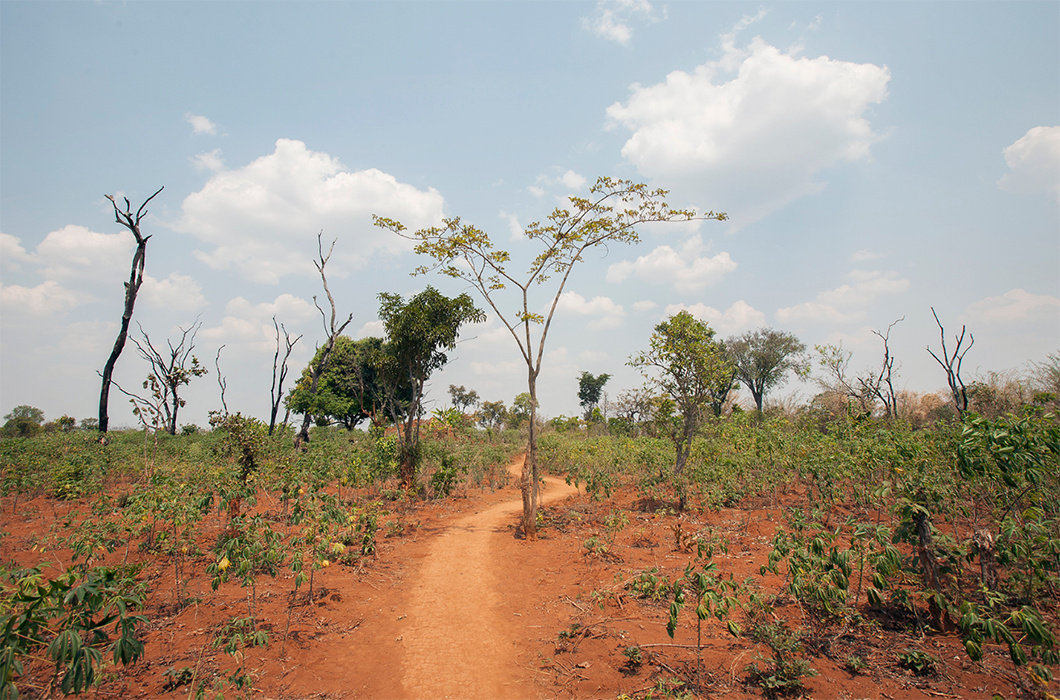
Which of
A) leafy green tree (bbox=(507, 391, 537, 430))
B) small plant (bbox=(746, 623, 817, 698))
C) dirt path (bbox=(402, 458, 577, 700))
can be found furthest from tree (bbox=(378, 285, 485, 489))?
leafy green tree (bbox=(507, 391, 537, 430))

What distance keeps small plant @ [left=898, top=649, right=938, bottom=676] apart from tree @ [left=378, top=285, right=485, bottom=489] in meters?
9.44

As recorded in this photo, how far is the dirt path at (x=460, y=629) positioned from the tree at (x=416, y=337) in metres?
3.59

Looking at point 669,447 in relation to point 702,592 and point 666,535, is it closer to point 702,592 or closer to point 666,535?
point 666,535

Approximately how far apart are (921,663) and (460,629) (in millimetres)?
4110

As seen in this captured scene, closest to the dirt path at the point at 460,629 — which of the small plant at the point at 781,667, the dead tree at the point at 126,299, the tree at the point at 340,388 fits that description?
the small plant at the point at 781,667

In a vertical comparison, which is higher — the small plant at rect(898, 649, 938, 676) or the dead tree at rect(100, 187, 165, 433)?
the dead tree at rect(100, 187, 165, 433)

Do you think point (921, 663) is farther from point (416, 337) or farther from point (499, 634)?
point (416, 337)

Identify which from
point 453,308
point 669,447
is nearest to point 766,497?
point 669,447

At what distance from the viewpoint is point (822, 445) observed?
335 inches

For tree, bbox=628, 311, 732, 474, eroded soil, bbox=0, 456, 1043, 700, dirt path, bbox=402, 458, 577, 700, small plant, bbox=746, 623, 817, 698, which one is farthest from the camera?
tree, bbox=628, 311, 732, 474

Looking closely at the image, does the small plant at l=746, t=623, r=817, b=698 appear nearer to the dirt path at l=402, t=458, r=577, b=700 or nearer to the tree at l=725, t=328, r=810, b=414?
the dirt path at l=402, t=458, r=577, b=700

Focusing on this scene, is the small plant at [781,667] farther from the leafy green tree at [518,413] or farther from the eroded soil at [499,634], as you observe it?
the leafy green tree at [518,413]

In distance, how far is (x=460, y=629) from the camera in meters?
5.15

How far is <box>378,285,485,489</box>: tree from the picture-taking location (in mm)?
11234
